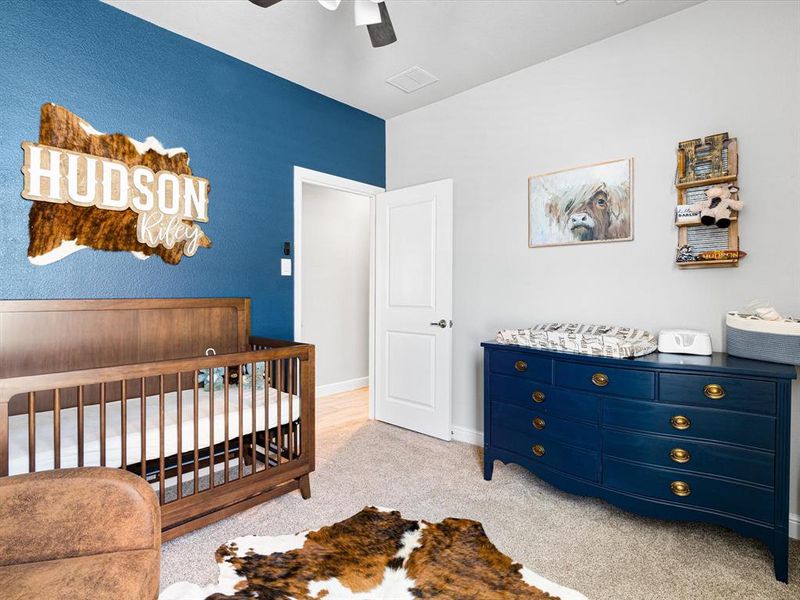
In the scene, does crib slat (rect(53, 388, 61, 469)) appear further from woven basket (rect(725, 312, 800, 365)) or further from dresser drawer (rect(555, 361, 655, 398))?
woven basket (rect(725, 312, 800, 365))

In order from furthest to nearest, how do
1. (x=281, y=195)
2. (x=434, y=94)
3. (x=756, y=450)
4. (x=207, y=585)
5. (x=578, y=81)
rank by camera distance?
(x=434, y=94)
(x=281, y=195)
(x=578, y=81)
(x=756, y=450)
(x=207, y=585)

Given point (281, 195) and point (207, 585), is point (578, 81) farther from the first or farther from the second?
point (207, 585)

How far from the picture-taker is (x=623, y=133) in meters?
2.46

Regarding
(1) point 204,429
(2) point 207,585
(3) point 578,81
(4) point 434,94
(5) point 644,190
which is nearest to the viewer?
(2) point 207,585

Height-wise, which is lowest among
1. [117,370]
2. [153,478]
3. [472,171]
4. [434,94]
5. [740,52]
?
[153,478]

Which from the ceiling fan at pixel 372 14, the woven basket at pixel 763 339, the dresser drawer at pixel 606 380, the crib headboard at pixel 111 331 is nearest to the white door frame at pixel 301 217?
the crib headboard at pixel 111 331

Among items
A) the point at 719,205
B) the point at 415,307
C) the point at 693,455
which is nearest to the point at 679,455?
the point at 693,455

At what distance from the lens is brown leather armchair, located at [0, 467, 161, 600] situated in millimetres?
997

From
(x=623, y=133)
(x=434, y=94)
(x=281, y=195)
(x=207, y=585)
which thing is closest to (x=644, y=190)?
(x=623, y=133)

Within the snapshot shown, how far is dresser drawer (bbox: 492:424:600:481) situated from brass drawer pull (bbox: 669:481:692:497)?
31cm

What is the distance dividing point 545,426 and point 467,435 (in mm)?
1029

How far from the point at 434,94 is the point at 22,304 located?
283 centimetres

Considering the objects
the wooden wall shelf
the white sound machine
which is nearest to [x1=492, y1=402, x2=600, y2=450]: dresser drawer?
the white sound machine

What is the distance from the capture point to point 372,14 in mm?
1676
